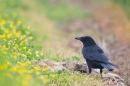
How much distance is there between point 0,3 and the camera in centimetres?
1897

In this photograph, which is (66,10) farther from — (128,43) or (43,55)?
(43,55)

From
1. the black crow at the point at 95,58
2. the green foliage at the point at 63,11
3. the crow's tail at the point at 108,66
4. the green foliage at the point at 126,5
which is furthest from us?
the green foliage at the point at 63,11

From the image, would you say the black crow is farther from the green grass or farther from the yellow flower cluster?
the yellow flower cluster

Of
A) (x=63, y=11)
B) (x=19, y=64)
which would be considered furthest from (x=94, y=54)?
(x=63, y=11)

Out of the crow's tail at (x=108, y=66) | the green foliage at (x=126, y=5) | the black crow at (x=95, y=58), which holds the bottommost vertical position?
the crow's tail at (x=108, y=66)

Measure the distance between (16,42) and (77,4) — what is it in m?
14.9

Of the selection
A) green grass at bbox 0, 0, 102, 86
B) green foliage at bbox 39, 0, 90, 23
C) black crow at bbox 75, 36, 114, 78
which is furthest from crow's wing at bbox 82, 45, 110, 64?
green foliage at bbox 39, 0, 90, 23

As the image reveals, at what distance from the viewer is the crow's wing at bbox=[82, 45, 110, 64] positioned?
8.77 meters

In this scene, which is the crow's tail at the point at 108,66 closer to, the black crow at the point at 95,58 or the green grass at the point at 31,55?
the black crow at the point at 95,58

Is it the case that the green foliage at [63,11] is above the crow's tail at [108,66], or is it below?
above

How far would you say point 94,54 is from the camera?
Result: 898 centimetres

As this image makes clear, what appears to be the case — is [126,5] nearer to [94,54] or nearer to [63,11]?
[63,11]

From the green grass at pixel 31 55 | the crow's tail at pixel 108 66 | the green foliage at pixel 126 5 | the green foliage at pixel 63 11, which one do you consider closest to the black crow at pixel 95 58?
the crow's tail at pixel 108 66

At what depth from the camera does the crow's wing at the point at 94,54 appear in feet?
28.8
